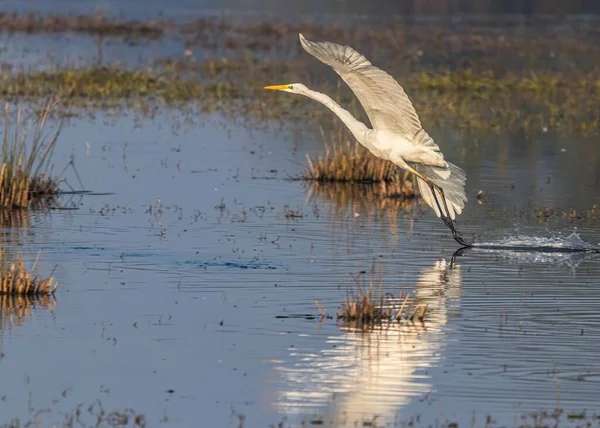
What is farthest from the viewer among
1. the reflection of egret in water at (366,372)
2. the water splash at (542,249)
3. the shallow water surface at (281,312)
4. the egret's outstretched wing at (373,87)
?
the water splash at (542,249)

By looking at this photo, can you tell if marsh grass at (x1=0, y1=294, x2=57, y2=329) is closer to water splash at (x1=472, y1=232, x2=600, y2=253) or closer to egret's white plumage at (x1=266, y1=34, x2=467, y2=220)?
egret's white plumage at (x1=266, y1=34, x2=467, y2=220)

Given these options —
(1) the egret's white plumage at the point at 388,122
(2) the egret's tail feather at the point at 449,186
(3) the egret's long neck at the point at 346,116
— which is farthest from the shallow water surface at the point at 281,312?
(3) the egret's long neck at the point at 346,116

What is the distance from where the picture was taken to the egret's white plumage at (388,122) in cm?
1176

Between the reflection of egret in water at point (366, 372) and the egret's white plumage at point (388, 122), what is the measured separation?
98.2 inches

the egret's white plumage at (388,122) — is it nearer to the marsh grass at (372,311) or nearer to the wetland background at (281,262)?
the wetland background at (281,262)

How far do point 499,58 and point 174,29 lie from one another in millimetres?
13173

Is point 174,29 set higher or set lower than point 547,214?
higher

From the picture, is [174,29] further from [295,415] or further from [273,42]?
[295,415]

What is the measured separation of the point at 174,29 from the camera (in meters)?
47.6

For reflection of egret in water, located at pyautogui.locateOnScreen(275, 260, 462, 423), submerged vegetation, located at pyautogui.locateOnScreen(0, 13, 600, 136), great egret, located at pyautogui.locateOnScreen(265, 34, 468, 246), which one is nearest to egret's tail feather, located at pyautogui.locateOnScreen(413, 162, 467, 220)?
great egret, located at pyautogui.locateOnScreen(265, 34, 468, 246)

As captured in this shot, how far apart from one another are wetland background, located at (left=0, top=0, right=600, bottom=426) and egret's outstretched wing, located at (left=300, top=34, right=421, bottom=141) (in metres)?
1.23

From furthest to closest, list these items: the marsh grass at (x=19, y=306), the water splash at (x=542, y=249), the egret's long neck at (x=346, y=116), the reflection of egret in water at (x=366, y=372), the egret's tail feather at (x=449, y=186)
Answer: the egret's tail feather at (x=449, y=186)
the water splash at (x=542, y=249)
the egret's long neck at (x=346, y=116)
the marsh grass at (x=19, y=306)
the reflection of egret in water at (x=366, y=372)

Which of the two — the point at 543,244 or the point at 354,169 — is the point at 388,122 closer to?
the point at 543,244

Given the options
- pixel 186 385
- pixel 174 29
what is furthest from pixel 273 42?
pixel 186 385
